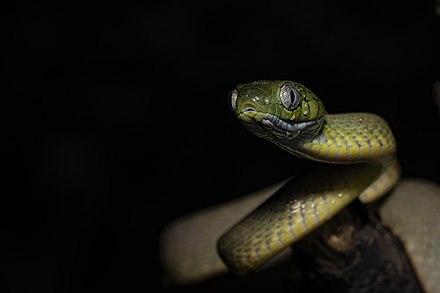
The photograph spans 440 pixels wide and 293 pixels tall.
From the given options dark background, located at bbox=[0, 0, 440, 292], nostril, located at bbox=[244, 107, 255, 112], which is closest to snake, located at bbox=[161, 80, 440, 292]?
nostril, located at bbox=[244, 107, 255, 112]

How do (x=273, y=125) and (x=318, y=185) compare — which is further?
(x=318, y=185)

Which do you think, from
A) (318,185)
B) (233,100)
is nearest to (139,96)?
(318,185)

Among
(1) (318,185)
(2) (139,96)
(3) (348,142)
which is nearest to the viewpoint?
(3) (348,142)

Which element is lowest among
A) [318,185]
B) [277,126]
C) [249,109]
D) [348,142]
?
[318,185]

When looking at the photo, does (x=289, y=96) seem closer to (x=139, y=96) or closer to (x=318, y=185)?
(x=318, y=185)

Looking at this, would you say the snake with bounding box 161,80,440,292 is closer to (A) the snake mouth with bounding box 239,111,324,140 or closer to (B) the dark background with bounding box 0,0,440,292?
(A) the snake mouth with bounding box 239,111,324,140

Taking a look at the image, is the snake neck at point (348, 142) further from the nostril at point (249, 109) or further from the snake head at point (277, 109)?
the nostril at point (249, 109)

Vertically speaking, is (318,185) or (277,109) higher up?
(277,109)

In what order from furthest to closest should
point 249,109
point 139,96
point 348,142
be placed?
point 139,96, point 348,142, point 249,109
